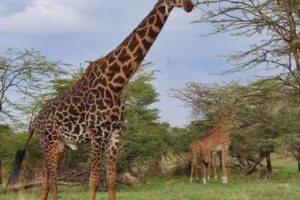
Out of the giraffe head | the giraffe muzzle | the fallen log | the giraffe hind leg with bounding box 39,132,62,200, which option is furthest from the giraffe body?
the giraffe muzzle

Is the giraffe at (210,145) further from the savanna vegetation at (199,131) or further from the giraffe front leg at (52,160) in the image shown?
the giraffe front leg at (52,160)

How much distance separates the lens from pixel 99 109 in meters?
8.02

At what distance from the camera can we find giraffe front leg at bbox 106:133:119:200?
8.04 m

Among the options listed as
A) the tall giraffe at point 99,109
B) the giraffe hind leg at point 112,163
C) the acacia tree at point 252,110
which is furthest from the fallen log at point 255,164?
the giraffe hind leg at point 112,163

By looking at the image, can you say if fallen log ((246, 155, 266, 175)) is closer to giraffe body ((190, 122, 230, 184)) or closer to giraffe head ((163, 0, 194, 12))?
giraffe body ((190, 122, 230, 184))

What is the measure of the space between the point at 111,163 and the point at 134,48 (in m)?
1.71

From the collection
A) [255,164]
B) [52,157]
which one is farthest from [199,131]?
[52,157]

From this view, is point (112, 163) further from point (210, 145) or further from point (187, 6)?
point (210, 145)

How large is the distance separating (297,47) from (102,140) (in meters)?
5.20

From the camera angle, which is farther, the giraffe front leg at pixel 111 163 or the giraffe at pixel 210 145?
the giraffe at pixel 210 145

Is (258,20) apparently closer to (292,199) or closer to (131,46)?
(292,199)

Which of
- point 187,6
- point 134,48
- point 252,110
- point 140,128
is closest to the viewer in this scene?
point 187,6

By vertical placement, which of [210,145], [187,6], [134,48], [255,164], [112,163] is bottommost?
[112,163]

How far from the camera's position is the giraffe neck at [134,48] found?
8.34m
